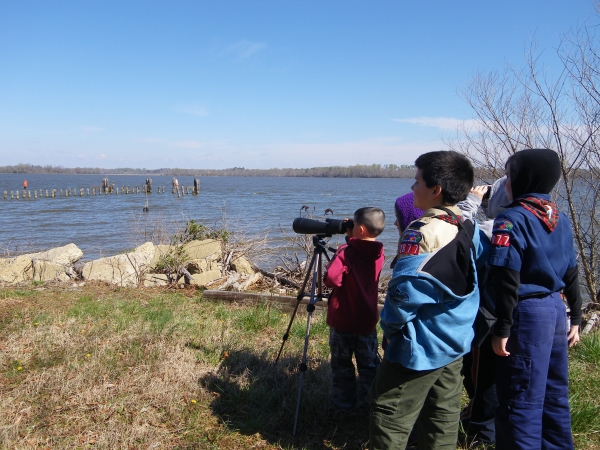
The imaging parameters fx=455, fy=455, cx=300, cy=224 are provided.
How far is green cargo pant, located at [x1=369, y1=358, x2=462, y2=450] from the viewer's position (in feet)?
7.65

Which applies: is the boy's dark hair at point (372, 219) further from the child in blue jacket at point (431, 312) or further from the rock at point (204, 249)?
the rock at point (204, 249)

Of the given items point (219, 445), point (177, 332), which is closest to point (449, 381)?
point (219, 445)

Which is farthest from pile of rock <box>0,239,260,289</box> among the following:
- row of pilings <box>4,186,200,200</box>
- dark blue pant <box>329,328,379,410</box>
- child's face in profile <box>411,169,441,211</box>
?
row of pilings <box>4,186,200,200</box>

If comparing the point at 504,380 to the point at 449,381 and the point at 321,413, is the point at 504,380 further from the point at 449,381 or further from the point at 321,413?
the point at 321,413

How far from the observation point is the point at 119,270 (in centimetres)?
838

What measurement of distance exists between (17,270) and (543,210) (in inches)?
386

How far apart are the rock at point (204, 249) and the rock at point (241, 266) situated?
0.34 metres

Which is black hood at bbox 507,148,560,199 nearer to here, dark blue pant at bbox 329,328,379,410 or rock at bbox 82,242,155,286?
dark blue pant at bbox 329,328,379,410

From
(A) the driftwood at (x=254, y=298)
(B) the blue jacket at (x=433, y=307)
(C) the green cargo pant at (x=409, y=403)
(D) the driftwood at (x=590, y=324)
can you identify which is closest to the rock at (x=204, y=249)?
(A) the driftwood at (x=254, y=298)

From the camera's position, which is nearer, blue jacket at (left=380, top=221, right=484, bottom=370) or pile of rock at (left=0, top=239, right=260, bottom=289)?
blue jacket at (left=380, top=221, right=484, bottom=370)

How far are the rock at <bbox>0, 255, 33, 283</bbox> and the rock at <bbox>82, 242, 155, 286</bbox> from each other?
1386mm

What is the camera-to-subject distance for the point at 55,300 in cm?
616

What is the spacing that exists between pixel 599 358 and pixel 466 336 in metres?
2.65

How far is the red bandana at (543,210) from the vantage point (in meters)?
2.41
